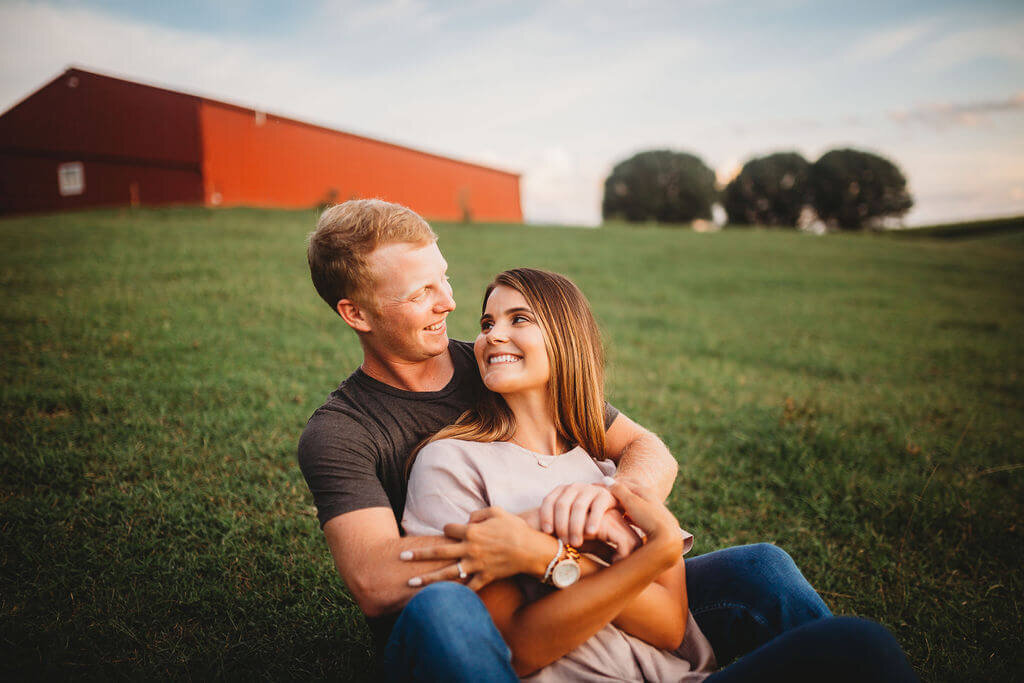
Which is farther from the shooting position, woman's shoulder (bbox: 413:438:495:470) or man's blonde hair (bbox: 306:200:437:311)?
man's blonde hair (bbox: 306:200:437:311)

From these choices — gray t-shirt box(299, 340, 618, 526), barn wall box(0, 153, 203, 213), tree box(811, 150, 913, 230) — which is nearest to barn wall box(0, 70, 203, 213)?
barn wall box(0, 153, 203, 213)

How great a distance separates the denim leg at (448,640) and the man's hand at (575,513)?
1.01ft

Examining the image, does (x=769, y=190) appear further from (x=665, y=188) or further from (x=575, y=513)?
(x=575, y=513)

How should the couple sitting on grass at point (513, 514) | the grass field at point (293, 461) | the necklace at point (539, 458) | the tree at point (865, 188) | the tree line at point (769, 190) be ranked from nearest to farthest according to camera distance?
the couple sitting on grass at point (513, 514) < the necklace at point (539, 458) < the grass field at point (293, 461) < the tree at point (865, 188) < the tree line at point (769, 190)

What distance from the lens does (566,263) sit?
1555 cm

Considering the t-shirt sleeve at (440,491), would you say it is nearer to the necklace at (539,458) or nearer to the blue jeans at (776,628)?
the necklace at (539,458)

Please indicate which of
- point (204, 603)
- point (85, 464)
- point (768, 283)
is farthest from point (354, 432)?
point (768, 283)

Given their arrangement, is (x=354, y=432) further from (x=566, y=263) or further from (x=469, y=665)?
(x=566, y=263)

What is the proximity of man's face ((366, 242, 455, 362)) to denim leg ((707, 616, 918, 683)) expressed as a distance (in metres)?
1.54

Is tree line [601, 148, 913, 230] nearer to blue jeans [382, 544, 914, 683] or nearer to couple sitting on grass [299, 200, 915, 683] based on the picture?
couple sitting on grass [299, 200, 915, 683]

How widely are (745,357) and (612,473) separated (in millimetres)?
6841

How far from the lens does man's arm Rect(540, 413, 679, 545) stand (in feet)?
5.28

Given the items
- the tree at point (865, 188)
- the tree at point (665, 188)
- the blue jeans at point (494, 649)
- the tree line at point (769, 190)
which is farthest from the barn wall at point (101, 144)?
the tree at point (865, 188)

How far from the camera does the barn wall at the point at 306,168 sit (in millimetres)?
21797
